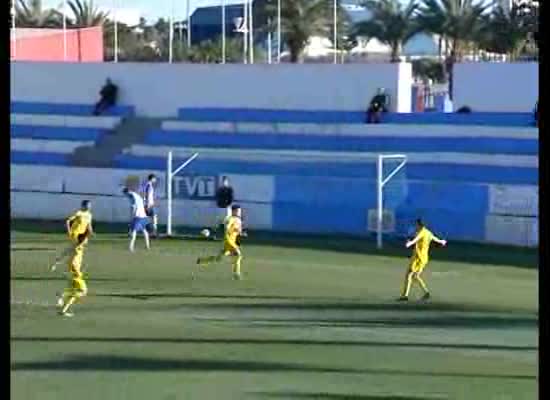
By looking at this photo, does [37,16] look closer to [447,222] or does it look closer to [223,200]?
[223,200]

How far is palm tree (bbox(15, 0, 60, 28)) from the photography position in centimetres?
7725

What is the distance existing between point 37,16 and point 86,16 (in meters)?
3.03

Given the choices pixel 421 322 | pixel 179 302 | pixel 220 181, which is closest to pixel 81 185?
pixel 220 181

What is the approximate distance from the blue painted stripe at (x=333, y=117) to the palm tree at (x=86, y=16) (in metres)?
37.7

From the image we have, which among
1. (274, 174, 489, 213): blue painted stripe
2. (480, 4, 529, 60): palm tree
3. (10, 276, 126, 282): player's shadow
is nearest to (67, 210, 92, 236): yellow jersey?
(10, 276, 126, 282): player's shadow

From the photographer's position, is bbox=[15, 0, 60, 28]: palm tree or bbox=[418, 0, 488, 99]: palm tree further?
bbox=[15, 0, 60, 28]: palm tree

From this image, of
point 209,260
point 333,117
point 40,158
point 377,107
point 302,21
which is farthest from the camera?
point 302,21

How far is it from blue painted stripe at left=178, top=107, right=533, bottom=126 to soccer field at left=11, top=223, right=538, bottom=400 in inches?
308

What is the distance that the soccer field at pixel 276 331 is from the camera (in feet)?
40.8

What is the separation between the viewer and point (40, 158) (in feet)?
135

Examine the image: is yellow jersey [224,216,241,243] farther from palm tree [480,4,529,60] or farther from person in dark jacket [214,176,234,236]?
palm tree [480,4,529,60]

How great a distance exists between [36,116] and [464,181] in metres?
17.1

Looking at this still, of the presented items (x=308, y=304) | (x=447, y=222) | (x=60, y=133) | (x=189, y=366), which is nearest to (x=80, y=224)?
(x=308, y=304)

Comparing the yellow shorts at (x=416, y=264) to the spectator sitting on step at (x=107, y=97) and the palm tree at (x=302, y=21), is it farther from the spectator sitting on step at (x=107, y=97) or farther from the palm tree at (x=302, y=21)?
the palm tree at (x=302, y=21)
